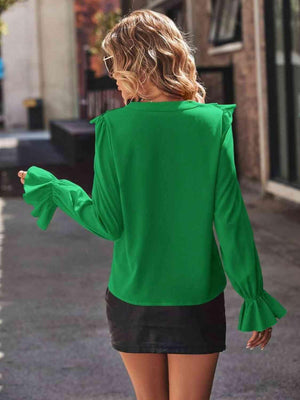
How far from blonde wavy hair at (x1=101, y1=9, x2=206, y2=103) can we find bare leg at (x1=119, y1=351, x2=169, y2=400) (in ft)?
2.35

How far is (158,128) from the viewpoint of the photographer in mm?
2180

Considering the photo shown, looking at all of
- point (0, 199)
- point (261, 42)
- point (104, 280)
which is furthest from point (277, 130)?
point (104, 280)

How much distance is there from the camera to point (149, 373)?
7.54 feet

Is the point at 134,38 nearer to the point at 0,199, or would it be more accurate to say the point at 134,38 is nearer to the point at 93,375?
the point at 93,375

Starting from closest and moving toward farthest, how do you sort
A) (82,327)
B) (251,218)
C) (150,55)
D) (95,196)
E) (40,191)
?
(150,55)
(95,196)
(40,191)
(82,327)
(251,218)

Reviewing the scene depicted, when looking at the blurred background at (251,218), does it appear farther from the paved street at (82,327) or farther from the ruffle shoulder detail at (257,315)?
the ruffle shoulder detail at (257,315)

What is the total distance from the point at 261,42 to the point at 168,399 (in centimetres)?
926

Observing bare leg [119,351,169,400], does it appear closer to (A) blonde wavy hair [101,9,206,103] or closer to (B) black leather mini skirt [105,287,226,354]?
(B) black leather mini skirt [105,287,226,354]

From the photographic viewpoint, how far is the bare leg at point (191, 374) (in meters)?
2.24

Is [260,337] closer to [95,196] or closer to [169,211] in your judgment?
[169,211]

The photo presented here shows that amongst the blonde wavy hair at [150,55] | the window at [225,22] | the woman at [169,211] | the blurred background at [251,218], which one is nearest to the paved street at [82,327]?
the blurred background at [251,218]

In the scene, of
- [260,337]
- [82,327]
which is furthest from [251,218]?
[260,337]

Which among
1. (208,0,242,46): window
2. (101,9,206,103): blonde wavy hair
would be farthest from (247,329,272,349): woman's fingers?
(208,0,242,46): window

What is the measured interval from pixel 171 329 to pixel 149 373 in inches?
6.4
